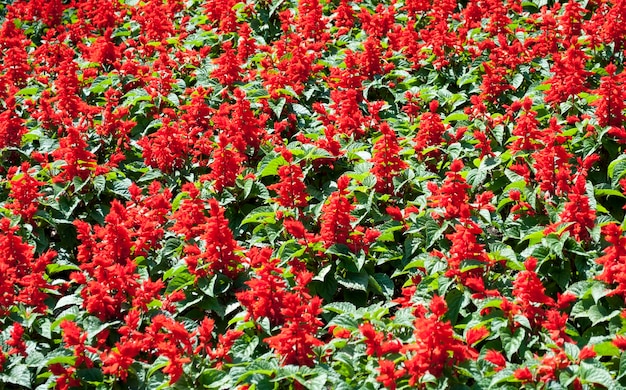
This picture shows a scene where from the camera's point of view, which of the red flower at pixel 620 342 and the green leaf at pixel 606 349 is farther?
the green leaf at pixel 606 349

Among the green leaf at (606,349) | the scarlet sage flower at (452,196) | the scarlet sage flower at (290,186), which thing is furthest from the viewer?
the scarlet sage flower at (290,186)

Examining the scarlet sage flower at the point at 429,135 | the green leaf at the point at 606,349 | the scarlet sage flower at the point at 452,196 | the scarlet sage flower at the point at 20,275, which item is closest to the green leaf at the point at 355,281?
the scarlet sage flower at the point at 452,196

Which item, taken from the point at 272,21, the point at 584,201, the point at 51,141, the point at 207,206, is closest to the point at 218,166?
the point at 207,206

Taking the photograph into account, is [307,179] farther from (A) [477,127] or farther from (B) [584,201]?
(B) [584,201]


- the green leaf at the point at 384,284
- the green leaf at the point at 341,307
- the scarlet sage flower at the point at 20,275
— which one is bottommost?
the green leaf at the point at 384,284

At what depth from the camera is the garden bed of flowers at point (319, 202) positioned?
493 centimetres

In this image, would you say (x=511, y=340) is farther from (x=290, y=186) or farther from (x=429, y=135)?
(x=429, y=135)

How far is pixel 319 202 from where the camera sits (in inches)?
268

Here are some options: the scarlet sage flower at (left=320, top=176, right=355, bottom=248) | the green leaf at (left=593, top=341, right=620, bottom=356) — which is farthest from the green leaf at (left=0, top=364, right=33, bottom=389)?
the green leaf at (left=593, top=341, right=620, bottom=356)

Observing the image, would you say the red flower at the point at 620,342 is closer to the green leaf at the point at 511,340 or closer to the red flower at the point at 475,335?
the green leaf at the point at 511,340

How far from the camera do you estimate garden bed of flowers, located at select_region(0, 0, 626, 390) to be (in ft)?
16.2

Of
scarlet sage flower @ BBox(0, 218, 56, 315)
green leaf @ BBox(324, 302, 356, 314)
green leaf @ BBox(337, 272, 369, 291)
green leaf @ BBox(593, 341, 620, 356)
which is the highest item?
scarlet sage flower @ BBox(0, 218, 56, 315)

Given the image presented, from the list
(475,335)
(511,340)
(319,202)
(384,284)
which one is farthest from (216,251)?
(511,340)

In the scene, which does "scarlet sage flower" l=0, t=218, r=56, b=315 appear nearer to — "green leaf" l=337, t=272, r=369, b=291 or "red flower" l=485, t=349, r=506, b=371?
"green leaf" l=337, t=272, r=369, b=291
